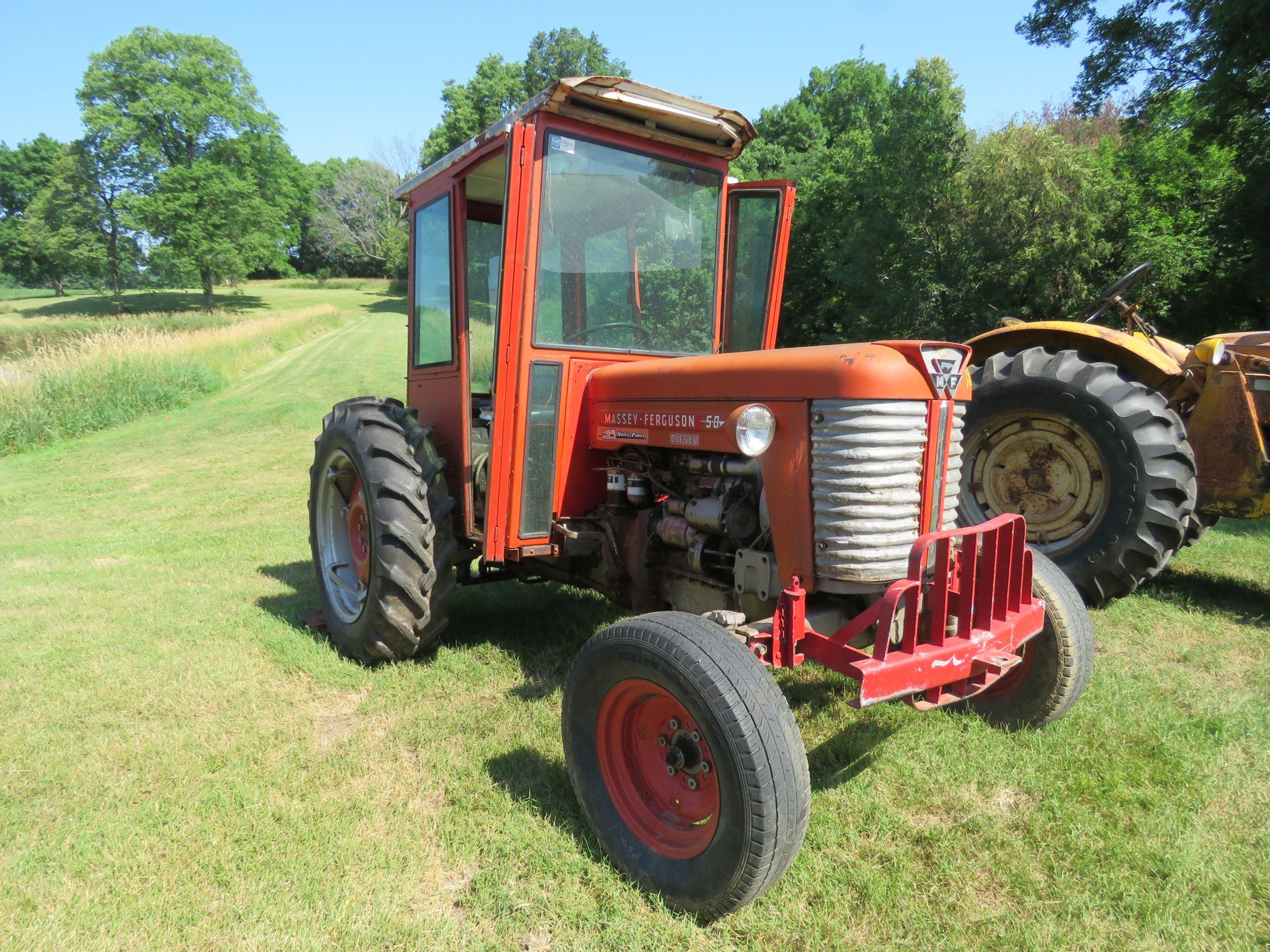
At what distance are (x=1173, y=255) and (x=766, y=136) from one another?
68.7 ft

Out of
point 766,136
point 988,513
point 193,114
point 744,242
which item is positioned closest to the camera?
point 744,242

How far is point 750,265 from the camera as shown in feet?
11.9

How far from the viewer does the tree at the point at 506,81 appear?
36312mm

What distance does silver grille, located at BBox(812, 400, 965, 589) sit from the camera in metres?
2.33

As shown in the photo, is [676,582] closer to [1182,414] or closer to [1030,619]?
[1030,619]

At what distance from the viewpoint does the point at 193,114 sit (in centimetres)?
3600

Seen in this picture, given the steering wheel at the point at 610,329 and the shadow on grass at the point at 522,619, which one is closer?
the steering wheel at the point at 610,329

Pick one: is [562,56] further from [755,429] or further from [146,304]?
[755,429]

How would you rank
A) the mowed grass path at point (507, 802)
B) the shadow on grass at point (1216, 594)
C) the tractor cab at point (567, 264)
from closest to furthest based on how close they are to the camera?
the mowed grass path at point (507, 802), the tractor cab at point (567, 264), the shadow on grass at point (1216, 594)

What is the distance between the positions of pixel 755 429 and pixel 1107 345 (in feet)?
11.4

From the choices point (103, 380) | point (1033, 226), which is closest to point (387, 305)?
point (103, 380)

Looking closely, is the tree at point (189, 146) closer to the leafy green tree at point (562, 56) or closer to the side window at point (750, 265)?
the leafy green tree at point (562, 56)

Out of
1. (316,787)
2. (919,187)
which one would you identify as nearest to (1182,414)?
(316,787)

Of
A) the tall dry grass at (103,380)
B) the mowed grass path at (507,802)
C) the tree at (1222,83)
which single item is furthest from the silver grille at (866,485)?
the tall dry grass at (103,380)
